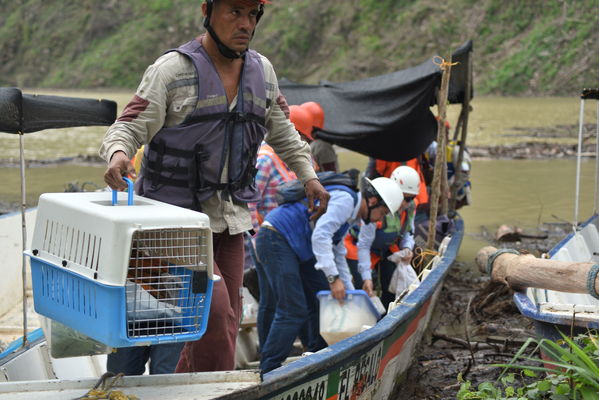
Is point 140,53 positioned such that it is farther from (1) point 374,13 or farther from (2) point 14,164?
(2) point 14,164

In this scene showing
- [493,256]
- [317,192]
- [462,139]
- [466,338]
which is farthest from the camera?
[462,139]

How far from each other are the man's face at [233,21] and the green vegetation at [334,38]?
31.4m

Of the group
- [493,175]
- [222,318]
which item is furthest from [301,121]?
[493,175]

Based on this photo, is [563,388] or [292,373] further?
[563,388]

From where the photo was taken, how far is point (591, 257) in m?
7.53

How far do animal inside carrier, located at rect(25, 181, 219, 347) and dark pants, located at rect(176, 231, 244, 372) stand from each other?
0.91 ft

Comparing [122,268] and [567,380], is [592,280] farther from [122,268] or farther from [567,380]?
[122,268]

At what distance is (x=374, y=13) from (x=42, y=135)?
96.2 feet

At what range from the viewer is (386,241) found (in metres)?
6.23

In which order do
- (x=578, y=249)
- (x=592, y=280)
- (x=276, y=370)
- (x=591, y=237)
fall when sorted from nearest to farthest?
(x=276, y=370) → (x=592, y=280) → (x=578, y=249) → (x=591, y=237)

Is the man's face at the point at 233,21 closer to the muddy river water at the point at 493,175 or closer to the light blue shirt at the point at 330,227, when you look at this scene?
the light blue shirt at the point at 330,227

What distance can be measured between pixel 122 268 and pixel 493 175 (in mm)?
16205

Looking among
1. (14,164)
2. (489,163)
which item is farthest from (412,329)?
(14,164)

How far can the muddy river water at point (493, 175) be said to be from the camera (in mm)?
13915
